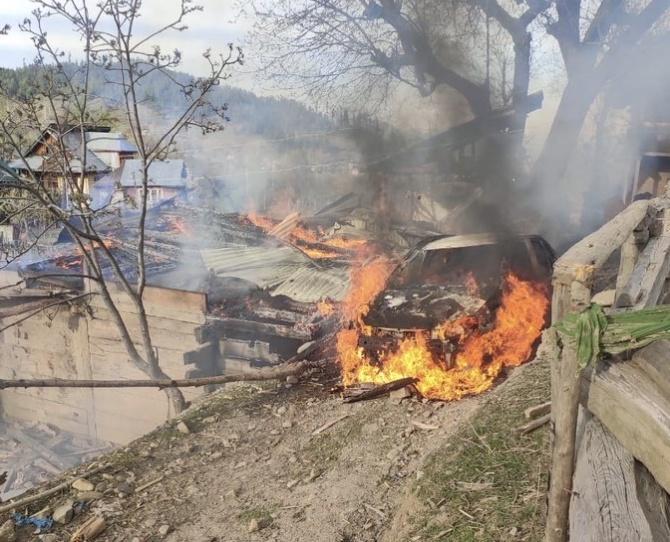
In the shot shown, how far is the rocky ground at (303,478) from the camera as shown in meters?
4.37

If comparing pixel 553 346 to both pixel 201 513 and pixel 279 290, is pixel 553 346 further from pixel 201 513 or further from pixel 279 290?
pixel 279 290

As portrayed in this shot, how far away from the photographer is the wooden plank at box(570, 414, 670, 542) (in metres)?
1.82

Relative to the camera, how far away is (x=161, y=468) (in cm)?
605

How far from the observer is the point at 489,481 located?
4.21 meters

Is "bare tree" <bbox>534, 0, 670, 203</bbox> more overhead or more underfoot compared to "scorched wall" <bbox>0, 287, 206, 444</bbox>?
more overhead

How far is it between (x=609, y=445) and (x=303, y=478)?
4.13 metres

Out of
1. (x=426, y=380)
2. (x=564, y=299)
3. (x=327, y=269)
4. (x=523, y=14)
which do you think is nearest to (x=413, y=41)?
(x=523, y=14)

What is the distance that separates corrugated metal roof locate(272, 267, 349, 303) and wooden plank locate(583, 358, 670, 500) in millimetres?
8319

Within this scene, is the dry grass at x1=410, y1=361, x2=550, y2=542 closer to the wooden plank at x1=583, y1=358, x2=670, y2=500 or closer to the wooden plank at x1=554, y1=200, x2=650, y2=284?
the wooden plank at x1=554, y1=200, x2=650, y2=284

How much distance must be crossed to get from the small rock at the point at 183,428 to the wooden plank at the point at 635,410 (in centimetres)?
574

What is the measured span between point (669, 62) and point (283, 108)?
46.4 feet

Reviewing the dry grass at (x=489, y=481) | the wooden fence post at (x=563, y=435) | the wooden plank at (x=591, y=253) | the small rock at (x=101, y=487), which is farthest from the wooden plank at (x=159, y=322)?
the wooden fence post at (x=563, y=435)

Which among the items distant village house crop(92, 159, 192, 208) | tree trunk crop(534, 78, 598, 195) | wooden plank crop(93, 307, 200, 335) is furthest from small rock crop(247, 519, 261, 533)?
distant village house crop(92, 159, 192, 208)

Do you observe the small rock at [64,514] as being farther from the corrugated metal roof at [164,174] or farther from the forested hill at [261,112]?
the corrugated metal roof at [164,174]
